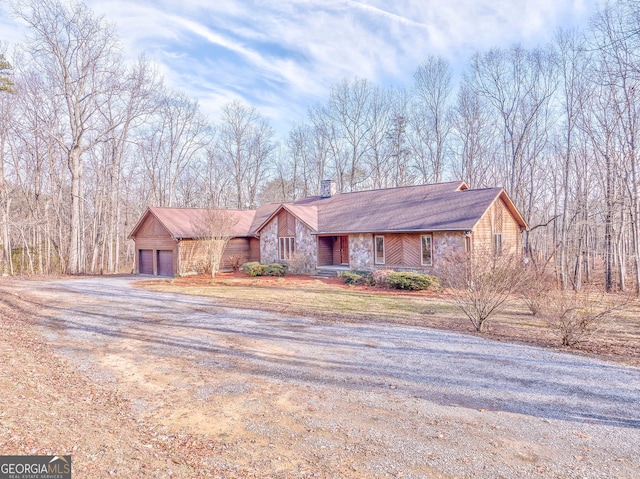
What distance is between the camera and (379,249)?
66.5 ft

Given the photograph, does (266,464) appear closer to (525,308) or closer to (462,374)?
(462,374)

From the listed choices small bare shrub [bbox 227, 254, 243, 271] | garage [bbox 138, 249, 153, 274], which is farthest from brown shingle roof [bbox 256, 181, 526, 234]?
garage [bbox 138, 249, 153, 274]

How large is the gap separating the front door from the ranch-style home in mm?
62

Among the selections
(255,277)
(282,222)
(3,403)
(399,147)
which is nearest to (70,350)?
(3,403)

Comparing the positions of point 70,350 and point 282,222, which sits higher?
point 282,222

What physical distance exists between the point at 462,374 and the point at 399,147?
3068 centimetres

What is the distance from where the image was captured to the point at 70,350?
7.47 metres

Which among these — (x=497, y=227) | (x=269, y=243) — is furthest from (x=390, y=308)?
(x=269, y=243)

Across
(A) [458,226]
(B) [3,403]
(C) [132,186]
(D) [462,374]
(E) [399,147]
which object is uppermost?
(E) [399,147]

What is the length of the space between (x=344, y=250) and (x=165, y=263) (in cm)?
1112

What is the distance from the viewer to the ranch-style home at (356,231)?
18391mm

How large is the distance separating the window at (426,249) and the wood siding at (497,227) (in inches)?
75.6

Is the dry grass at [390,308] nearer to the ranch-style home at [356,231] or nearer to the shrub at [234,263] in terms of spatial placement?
the ranch-style home at [356,231]

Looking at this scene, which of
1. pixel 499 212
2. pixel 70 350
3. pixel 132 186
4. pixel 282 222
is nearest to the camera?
pixel 70 350
